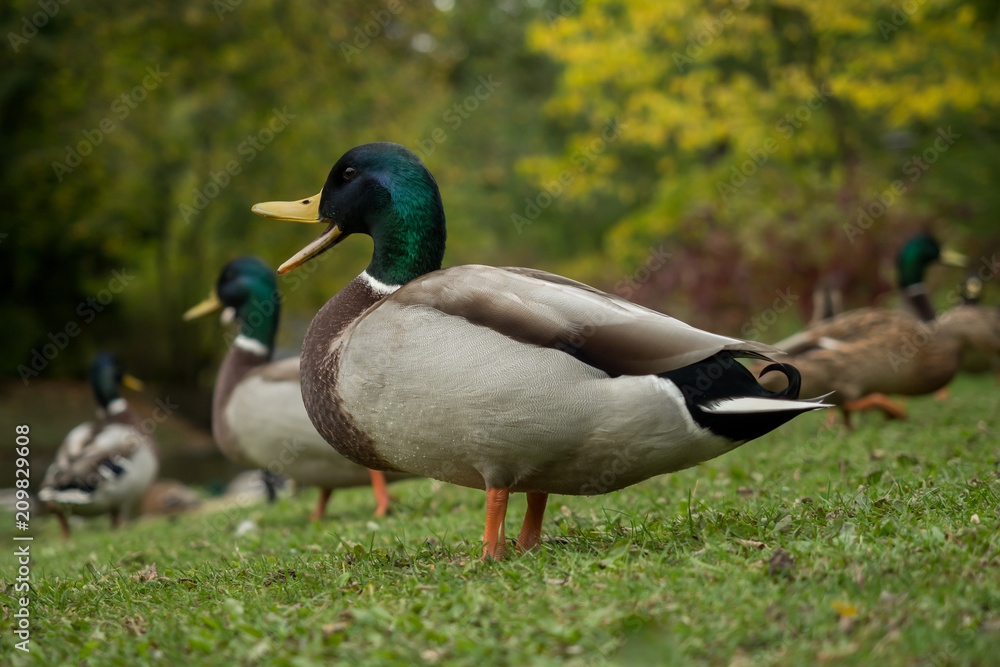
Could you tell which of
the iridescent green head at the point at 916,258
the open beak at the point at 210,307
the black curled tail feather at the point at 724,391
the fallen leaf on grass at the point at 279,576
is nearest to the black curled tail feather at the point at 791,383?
the black curled tail feather at the point at 724,391

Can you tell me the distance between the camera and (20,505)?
415cm

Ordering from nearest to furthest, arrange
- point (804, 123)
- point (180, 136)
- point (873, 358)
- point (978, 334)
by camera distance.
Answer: point (873, 358) → point (978, 334) → point (804, 123) → point (180, 136)

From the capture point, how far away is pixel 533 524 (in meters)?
3.49

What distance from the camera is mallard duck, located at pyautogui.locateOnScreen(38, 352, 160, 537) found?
8.12 metres

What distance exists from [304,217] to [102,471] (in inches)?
219

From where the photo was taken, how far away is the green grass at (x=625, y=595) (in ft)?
7.16

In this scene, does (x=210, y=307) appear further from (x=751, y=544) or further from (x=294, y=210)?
(x=751, y=544)

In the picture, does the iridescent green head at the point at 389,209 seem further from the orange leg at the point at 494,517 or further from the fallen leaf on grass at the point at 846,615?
the fallen leaf on grass at the point at 846,615

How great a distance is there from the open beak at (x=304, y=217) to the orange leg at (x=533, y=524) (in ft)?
4.35

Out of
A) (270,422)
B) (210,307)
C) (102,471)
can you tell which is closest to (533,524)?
(270,422)

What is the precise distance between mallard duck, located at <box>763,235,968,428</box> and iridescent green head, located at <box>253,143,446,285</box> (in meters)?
3.67

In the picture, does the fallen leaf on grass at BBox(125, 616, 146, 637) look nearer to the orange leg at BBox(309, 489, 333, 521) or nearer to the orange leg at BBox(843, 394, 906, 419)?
the orange leg at BBox(309, 489, 333, 521)

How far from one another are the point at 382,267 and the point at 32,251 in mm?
17288

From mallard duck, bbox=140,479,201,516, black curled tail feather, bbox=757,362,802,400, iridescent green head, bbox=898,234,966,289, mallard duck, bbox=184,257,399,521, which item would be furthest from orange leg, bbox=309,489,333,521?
iridescent green head, bbox=898,234,966,289
